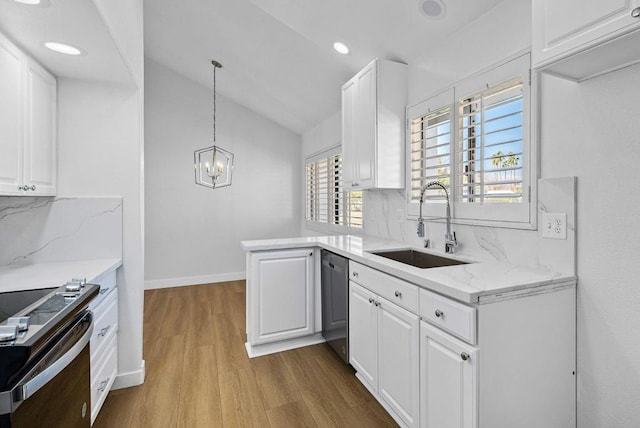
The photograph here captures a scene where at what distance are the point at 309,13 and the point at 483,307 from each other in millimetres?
2483

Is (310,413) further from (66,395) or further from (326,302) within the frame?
(66,395)

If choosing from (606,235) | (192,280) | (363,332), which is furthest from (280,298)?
(192,280)

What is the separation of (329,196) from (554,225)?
3.03 metres

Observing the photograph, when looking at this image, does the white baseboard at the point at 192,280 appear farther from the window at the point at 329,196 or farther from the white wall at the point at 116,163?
the white wall at the point at 116,163

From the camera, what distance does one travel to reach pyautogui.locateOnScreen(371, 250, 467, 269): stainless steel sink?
222cm

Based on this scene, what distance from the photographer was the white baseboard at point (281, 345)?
273cm

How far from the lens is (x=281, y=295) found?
8.94 ft

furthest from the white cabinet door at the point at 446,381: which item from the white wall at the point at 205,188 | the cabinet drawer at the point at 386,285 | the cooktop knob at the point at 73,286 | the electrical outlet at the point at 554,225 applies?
the white wall at the point at 205,188

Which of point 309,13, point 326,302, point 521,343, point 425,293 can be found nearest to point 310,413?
point 326,302

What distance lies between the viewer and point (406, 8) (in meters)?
2.12

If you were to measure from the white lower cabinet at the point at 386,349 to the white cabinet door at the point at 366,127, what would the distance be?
3.06 feet

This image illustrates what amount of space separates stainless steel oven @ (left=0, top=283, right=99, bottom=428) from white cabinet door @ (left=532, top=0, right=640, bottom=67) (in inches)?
78.3

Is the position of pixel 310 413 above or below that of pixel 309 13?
below

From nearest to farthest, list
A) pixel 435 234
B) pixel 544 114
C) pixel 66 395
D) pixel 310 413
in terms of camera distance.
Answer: pixel 66 395 → pixel 544 114 → pixel 310 413 → pixel 435 234
